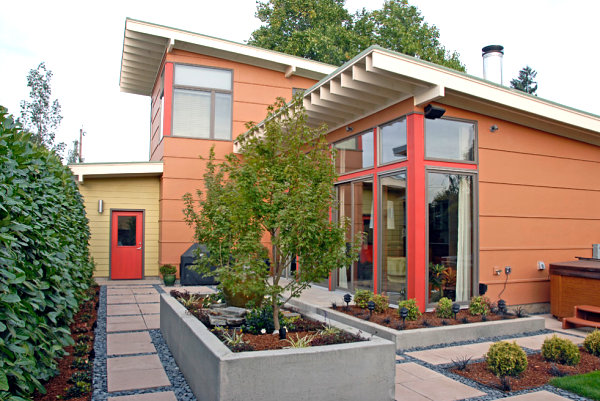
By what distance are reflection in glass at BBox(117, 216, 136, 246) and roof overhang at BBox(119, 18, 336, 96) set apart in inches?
184

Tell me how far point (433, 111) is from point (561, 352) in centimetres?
360

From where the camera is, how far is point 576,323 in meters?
6.36

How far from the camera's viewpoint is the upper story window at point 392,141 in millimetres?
6966

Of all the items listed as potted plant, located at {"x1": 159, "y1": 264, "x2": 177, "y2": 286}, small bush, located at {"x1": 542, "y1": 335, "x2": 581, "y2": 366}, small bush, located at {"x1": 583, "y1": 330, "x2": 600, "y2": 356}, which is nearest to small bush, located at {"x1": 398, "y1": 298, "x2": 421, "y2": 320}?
small bush, located at {"x1": 542, "y1": 335, "x2": 581, "y2": 366}

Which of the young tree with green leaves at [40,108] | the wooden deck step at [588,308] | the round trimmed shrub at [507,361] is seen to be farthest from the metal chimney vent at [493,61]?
the young tree with green leaves at [40,108]

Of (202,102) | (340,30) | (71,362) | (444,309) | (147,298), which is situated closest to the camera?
(71,362)

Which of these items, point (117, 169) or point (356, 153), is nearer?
point (356, 153)

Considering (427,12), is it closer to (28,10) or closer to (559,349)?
(28,10)

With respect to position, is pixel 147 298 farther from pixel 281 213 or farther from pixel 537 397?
pixel 537 397

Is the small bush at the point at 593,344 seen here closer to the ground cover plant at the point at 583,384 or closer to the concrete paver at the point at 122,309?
the ground cover plant at the point at 583,384

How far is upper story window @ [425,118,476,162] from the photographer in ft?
22.3

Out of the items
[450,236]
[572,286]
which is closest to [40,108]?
[450,236]

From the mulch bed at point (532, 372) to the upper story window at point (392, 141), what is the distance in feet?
11.0

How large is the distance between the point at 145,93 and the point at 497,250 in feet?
42.6
